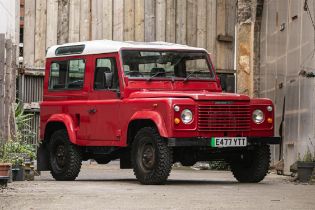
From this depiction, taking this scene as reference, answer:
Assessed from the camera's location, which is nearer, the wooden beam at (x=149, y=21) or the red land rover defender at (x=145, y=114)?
the red land rover defender at (x=145, y=114)

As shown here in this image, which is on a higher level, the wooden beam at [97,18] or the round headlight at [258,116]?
the wooden beam at [97,18]

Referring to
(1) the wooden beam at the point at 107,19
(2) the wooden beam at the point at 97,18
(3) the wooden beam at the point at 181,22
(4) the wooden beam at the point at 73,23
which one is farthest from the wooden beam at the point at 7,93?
(3) the wooden beam at the point at 181,22

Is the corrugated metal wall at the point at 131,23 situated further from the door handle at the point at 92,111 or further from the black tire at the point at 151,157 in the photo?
the black tire at the point at 151,157

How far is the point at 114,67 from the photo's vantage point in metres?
17.8

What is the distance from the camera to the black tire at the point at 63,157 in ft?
60.4

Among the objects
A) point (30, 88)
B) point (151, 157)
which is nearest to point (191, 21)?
point (30, 88)

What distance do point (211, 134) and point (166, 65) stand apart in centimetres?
214

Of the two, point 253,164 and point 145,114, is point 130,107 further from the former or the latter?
point 253,164

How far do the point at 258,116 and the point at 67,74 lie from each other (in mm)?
3814

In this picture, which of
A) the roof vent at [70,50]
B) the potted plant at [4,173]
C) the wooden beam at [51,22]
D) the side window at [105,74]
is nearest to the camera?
the potted plant at [4,173]

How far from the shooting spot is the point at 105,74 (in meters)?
17.6

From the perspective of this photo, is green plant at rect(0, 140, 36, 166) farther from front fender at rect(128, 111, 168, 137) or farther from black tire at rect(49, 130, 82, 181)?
front fender at rect(128, 111, 168, 137)

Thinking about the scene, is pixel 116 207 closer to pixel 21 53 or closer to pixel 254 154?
pixel 254 154

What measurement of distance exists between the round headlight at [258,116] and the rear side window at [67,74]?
3.23 metres
